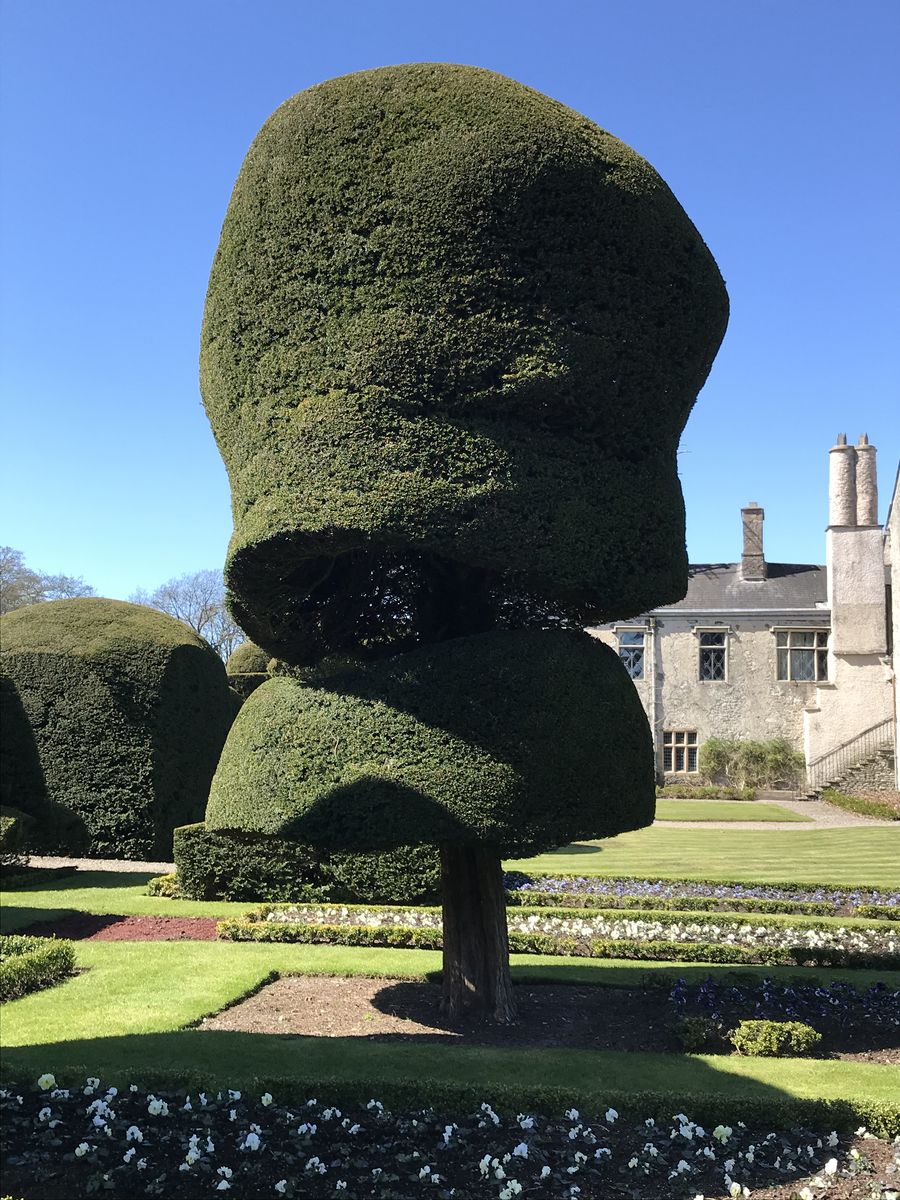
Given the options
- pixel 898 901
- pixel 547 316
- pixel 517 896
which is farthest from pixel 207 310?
pixel 898 901

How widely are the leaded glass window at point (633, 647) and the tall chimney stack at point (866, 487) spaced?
346 inches

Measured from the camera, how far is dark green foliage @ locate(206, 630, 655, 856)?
673 centimetres

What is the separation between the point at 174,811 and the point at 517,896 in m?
7.67

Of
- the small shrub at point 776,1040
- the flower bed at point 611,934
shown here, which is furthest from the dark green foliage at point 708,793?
the small shrub at point 776,1040

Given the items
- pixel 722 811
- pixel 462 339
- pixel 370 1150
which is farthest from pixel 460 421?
pixel 722 811

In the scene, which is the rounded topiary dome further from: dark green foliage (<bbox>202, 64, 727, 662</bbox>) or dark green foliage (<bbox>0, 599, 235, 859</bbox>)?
dark green foliage (<bbox>202, 64, 727, 662</bbox>)

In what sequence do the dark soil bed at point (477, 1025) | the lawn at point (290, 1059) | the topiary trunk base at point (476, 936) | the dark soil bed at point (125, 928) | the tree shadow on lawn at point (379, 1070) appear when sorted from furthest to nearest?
the dark soil bed at point (125, 928) → the topiary trunk base at point (476, 936) → the dark soil bed at point (477, 1025) → the lawn at point (290, 1059) → the tree shadow on lawn at point (379, 1070)

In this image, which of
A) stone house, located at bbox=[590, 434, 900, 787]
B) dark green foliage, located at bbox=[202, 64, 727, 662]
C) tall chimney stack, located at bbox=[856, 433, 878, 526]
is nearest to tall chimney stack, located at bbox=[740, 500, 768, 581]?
stone house, located at bbox=[590, 434, 900, 787]

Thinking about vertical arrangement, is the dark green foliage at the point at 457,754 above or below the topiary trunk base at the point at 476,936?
above

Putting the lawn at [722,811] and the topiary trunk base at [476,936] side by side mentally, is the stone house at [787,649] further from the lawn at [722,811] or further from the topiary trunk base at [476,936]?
the topiary trunk base at [476,936]

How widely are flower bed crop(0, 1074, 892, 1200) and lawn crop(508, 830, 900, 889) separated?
32.5 feet

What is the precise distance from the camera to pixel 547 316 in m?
6.88

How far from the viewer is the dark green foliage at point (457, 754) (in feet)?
22.1

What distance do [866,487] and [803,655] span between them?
21.1 feet
